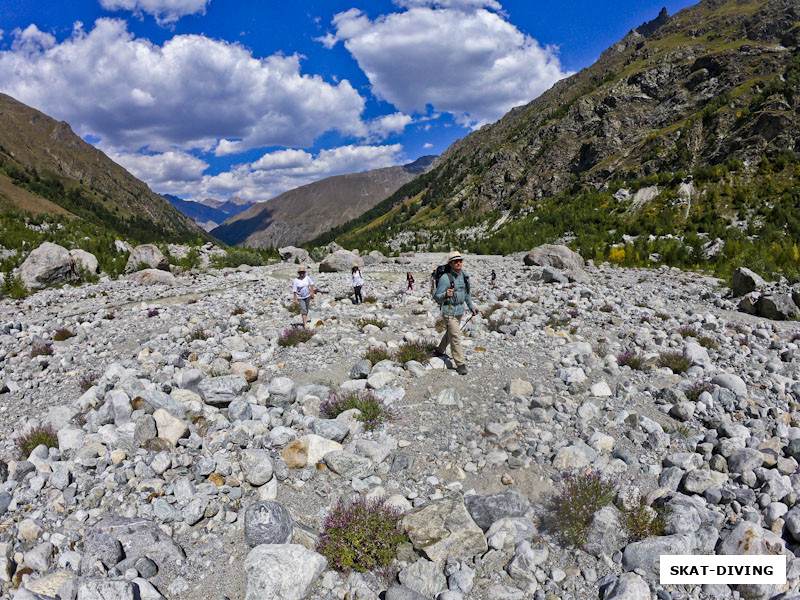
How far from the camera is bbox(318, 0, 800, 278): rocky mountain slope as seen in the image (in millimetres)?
34094

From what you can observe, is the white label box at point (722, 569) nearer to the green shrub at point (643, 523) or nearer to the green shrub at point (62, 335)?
the green shrub at point (643, 523)

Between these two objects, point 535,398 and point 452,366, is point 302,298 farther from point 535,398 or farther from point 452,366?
point 535,398

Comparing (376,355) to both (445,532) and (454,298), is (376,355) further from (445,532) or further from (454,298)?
(445,532)

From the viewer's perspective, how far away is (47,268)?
2752 cm

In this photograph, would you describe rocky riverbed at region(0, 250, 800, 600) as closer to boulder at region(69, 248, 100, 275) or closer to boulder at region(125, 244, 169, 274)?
boulder at region(125, 244, 169, 274)

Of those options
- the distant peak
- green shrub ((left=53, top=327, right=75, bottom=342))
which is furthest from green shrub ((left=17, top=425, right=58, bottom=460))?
the distant peak

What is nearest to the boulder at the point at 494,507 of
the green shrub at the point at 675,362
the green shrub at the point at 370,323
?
the green shrub at the point at 675,362

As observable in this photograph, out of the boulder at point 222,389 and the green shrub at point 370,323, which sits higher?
the green shrub at point 370,323

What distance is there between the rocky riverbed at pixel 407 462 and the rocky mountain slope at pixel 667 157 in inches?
1034

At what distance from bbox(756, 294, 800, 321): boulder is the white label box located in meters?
12.9

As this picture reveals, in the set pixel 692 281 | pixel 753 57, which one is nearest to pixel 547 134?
pixel 753 57

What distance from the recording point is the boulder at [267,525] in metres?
4.30

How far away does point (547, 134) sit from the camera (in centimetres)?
9762

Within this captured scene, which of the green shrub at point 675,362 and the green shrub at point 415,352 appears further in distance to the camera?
the green shrub at point 415,352
